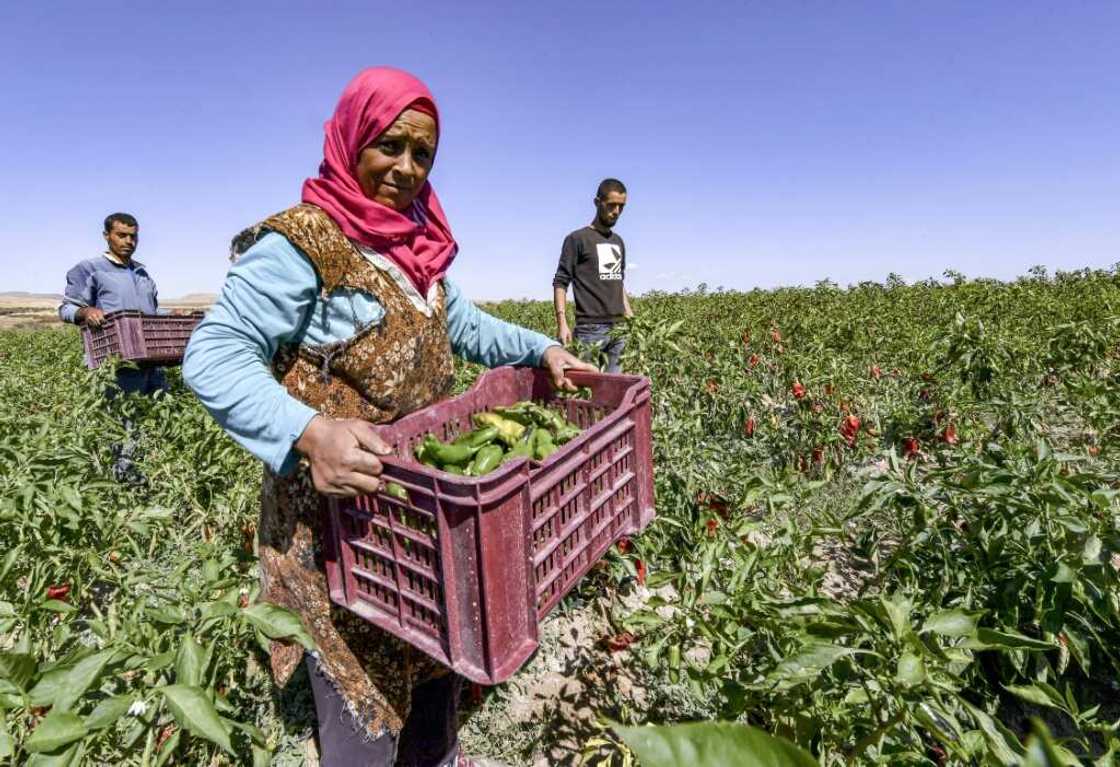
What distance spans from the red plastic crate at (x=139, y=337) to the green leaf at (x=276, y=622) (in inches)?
146

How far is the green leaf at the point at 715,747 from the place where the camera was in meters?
0.37

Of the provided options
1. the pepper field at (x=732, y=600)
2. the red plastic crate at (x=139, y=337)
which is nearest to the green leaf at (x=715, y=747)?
the pepper field at (x=732, y=600)

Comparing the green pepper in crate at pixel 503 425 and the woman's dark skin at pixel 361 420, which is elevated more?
the woman's dark skin at pixel 361 420

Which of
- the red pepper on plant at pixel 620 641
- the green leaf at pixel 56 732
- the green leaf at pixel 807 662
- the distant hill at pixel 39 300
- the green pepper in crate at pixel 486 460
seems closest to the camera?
the green leaf at pixel 56 732

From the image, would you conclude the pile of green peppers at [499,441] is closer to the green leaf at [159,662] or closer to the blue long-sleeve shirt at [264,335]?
the blue long-sleeve shirt at [264,335]

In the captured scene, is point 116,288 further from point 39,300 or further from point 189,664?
point 39,300

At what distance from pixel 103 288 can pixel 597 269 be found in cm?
368

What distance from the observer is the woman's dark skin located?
1254 millimetres

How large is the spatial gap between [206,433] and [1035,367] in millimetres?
5107

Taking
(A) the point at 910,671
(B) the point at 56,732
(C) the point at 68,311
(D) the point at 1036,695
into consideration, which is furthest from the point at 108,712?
(C) the point at 68,311

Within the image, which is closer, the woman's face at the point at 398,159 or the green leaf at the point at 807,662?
the green leaf at the point at 807,662

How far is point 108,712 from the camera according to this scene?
2.97ft

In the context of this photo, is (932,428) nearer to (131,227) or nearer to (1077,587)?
(1077,587)

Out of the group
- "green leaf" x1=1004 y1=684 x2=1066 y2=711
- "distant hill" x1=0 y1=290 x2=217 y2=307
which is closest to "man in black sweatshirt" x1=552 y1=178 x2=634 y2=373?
"green leaf" x1=1004 y1=684 x2=1066 y2=711
